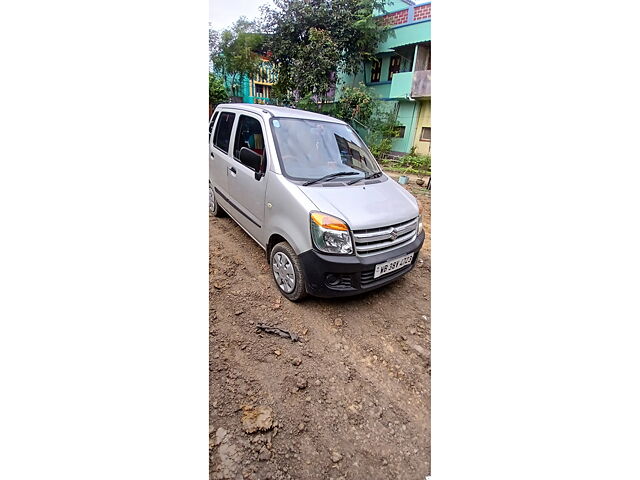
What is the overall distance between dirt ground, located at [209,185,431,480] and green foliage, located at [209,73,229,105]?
670 mm

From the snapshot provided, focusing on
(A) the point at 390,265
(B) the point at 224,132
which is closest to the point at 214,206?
(B) the point at 224,132

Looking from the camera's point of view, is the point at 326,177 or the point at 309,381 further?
the point at 326,177

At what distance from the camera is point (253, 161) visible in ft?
5.33

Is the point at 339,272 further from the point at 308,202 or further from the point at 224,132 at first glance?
the point at 224,132

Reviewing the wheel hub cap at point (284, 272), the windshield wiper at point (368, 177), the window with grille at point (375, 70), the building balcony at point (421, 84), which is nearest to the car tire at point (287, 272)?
the wheel hub cap at point (284, 272)

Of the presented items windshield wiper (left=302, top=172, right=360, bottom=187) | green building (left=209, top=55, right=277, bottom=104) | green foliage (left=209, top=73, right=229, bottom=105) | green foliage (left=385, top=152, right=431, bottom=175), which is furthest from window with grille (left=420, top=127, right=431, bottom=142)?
green foliage (left=209, top=73, right=229, bottom=105)

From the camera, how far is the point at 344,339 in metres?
1.47

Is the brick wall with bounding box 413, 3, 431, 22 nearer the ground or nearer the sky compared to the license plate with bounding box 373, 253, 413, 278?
nearer the sky

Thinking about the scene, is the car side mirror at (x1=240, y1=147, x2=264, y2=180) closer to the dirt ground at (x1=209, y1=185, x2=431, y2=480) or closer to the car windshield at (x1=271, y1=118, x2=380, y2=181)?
the car windshield at (x1=271, y1=118, x2=380, y2=181)

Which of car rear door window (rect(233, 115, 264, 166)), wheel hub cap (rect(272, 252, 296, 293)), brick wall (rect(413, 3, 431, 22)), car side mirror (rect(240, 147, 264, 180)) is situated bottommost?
wheel hub cap (rect(272, 252, 296, 293))

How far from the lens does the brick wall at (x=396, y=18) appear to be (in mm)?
1295

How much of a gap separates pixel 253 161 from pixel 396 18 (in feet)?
3.73

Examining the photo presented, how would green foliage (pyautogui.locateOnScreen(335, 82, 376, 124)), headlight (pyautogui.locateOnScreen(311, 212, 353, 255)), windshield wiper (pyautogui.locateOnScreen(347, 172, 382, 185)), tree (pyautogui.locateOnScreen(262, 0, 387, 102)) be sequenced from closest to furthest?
tree (pyautogui.locateOnScreen(262, 0, 387, 102)) → headlight (pyautogui.locateOnScreen(311, 212, 353, 255)) → windshield wiper (pyautogui.locateOnScreen(347, 172, 382, 185)) → green foliage (pyautogui.locateOnScreen(335, 82, 376, 124))

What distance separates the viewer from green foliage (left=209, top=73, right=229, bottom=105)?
108 centimetres
